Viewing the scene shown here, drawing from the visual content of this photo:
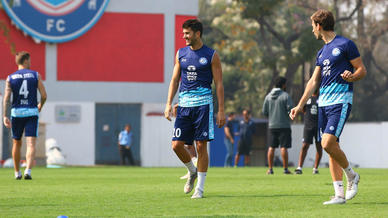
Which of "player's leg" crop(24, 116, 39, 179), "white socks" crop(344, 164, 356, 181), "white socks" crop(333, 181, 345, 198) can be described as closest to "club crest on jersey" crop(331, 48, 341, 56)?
"white socks" crop(344, 164, 356, 181)

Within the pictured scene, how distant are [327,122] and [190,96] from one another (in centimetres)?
178

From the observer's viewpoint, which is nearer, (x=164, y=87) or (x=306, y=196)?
(x=306, y=196)

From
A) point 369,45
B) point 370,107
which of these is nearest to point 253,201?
point 369,45

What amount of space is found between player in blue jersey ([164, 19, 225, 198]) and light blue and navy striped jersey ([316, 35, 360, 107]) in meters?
1.46

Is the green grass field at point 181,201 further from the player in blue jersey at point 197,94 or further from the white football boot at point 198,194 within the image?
the player in blue jersey at point 197,94

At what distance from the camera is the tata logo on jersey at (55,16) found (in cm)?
3322

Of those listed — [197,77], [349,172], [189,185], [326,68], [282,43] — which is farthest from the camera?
[282,43]

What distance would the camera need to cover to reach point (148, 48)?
34469 millimetres

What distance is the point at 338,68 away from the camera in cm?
866

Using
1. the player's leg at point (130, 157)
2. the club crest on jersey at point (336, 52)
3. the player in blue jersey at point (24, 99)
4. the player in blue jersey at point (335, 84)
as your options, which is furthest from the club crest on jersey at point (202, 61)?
the player's leg at point (130, 157)

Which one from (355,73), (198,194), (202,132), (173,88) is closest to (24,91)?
(173,88)

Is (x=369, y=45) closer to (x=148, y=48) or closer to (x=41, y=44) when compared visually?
(x=148, y=48)

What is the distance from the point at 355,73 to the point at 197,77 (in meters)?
2.02

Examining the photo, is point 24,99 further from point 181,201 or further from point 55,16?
point 55,16
